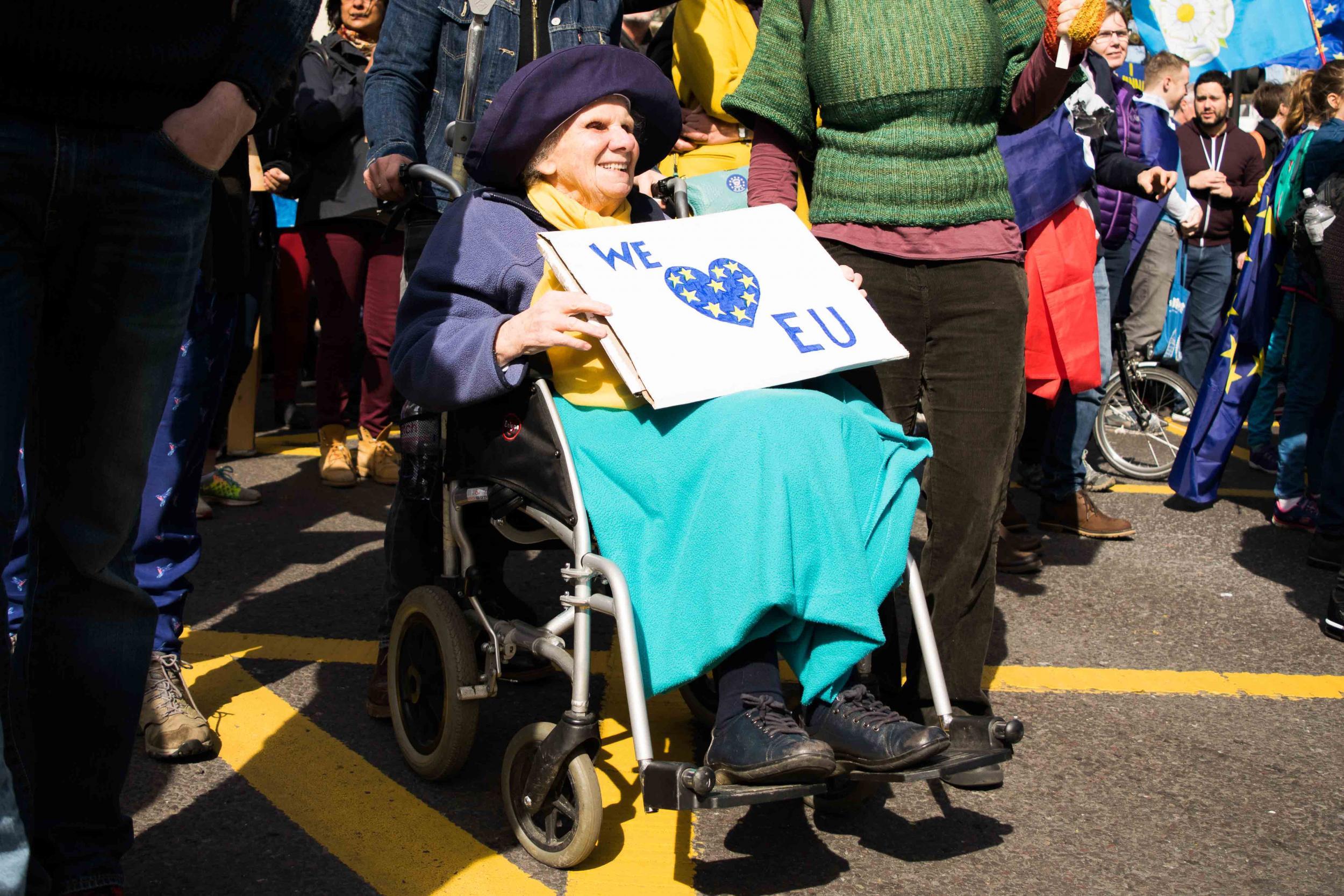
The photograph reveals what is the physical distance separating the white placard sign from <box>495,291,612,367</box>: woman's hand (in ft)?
0.12

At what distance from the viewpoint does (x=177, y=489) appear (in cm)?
333

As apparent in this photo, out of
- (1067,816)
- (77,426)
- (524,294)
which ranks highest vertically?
(524,294)

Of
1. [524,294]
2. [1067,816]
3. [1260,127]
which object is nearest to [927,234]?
[524,294]

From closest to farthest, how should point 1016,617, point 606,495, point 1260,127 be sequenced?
1. point 606,495
2. point 1016,617
3. point 1260,127

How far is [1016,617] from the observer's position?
14.8 feet

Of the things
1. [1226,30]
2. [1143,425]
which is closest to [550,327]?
[1143,425]

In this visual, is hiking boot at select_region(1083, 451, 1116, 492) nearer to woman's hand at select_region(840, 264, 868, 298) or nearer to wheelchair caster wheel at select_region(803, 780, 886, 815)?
woman's hand at select_region(840, 264, 868, 298)

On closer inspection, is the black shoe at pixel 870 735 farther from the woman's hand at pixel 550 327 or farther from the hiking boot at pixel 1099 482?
the hiking boot at pixel 1099 482

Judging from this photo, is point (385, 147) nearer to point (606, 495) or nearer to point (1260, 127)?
point (606, 495)

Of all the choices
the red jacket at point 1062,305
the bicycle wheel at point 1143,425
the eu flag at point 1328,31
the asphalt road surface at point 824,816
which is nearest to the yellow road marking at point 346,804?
the asphalt road surface at point 824,816

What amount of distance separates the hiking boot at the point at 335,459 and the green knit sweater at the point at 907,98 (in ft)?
11.3

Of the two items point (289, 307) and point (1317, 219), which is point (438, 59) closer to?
point (1317, 219)

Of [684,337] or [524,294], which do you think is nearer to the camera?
[684,337]

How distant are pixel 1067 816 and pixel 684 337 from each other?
4.69 ft
